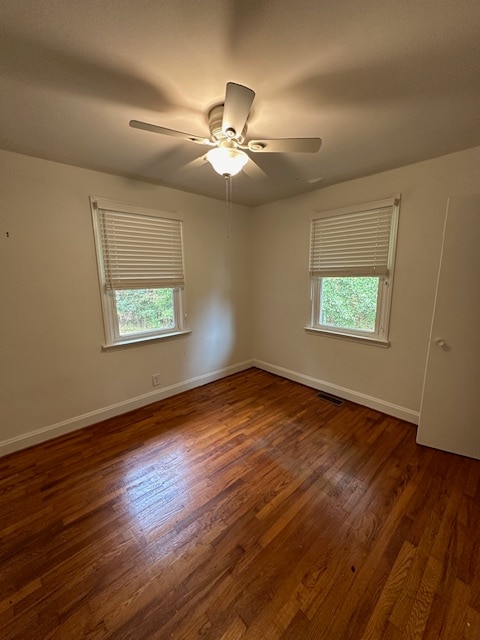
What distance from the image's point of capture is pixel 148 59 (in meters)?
1.17

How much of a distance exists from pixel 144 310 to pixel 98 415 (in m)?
1.16

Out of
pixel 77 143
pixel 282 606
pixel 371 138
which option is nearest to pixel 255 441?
pixel 282 606

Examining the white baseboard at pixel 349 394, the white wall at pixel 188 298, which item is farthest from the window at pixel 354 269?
the white baseboard at pixel 349 394

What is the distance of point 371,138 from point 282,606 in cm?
275

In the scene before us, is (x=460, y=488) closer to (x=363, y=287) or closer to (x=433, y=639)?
(x=433, y=639)

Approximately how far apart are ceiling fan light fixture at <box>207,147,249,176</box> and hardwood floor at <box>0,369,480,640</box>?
6.84 feet

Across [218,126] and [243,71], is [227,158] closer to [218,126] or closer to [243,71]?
[218,126]

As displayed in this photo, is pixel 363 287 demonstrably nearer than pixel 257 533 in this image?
No

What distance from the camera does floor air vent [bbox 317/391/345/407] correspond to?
2943 millimetres

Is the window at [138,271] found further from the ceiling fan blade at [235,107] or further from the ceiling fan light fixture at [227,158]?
the ceiling fan blade at [235,107]

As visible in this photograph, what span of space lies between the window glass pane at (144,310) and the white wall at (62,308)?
21 centimetres

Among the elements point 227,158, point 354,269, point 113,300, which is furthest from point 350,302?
point 113,300

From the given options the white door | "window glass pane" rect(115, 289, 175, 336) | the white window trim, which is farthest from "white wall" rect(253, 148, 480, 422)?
"window glass pane" rect(115, 289, 175, 336)

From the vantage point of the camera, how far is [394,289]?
2.50m
